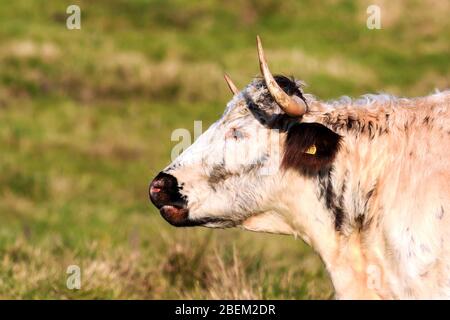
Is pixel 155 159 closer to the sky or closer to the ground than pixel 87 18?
closer to the ground

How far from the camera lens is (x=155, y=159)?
2092cm

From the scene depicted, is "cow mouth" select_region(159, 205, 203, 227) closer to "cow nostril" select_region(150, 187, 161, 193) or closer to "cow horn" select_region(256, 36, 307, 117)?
"cow nostril" select_region(150, 187, 161, 193)

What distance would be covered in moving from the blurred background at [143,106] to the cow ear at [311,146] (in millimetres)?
2540

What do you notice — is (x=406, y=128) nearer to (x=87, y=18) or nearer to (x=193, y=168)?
(x=193, y=168)

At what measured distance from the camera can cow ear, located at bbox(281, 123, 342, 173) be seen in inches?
232

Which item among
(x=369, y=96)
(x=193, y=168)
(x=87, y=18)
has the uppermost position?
(x=87, y=18)

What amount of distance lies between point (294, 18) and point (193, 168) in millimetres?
26428

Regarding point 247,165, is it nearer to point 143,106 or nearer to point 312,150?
point 312,150

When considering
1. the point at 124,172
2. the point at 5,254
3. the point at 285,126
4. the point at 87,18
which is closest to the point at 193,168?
the point at 285,126

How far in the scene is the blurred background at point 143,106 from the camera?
9477 mm

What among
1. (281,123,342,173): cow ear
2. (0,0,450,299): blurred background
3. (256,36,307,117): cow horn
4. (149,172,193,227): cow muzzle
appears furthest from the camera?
(0,0,450,299): blurred background

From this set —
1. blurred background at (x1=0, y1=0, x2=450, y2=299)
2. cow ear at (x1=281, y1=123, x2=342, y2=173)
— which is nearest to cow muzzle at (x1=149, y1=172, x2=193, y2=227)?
cow ear at (x1=281, y1=123, x2=342, y2=173)
